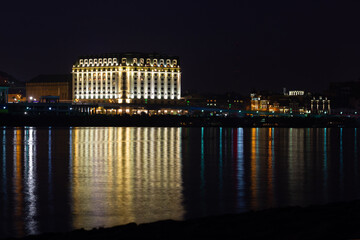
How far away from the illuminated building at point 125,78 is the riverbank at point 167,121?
105 ft

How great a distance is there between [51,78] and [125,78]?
2755cm

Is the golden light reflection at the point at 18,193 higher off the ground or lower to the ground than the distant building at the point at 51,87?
lower

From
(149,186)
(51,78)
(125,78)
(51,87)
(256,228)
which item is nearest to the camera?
(256,228)

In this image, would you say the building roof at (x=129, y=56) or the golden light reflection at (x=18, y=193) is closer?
the golden light reflection at (x=18, y=193)

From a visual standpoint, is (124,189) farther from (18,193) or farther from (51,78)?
(51,78)

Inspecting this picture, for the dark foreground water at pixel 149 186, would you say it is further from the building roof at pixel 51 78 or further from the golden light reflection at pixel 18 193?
the building roof at pixel 51 78

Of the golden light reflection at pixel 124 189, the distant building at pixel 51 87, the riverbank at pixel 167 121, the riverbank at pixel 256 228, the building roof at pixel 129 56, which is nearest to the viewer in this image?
the riverbank at pixel 256 228

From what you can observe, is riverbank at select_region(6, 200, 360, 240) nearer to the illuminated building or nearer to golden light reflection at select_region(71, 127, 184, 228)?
golden light reflection at select_region(71, 127, 184, 228)

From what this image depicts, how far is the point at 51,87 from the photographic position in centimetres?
18375

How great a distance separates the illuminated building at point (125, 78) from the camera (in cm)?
17188

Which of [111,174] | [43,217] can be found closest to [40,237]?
[43,217]

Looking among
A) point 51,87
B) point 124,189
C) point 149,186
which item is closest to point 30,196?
point 124,189

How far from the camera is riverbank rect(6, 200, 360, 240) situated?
1230 cm

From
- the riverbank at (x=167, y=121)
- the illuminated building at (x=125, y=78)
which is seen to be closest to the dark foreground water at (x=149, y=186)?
the riverbank at (x=167, y=121)
